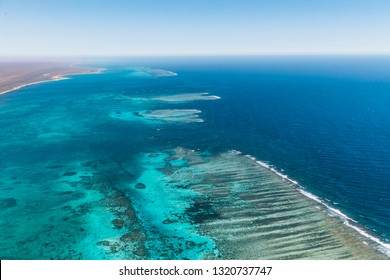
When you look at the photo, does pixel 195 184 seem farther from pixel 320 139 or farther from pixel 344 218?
pixel 320 139

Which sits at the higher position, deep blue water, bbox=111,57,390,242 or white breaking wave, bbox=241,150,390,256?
deep blue water, bbox=111,57,390,242

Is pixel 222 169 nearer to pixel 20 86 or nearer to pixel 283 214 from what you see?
pixel 283 214

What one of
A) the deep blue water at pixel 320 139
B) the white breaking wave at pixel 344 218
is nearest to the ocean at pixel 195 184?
the white breaking wave at pixel 344 218

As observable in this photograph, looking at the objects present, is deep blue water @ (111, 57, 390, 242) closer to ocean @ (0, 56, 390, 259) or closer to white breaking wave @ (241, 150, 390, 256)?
ocean @ (0, 56, 390, 259)

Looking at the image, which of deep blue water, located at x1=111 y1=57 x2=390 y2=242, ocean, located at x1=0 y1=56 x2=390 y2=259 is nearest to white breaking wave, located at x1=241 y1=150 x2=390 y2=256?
ocean, located at x1=0 y1=56 x2=390 y2=259

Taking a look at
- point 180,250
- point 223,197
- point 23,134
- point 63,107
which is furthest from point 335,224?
point 63,107

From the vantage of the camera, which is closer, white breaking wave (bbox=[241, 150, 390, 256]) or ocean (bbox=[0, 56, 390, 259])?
white breaking wave (bbox=[241, 150, 390, 256])

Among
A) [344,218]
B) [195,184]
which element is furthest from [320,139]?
[195,184]

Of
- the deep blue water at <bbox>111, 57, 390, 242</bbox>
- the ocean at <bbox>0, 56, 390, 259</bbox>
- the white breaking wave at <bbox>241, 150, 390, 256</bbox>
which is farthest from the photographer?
the deep blue water at <bbox>111, 57, 390, 242</bbox>

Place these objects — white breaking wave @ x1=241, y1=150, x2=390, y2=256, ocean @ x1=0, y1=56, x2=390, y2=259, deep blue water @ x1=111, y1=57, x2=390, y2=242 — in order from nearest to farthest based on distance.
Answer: white breaking wave @ x1=241, y1=150, x2=390, y2=256
ocean @ x1=0, y1=56, x2=390, y2=259
deep blue water @ x1=111, y1=57, x2=390, y2=242
